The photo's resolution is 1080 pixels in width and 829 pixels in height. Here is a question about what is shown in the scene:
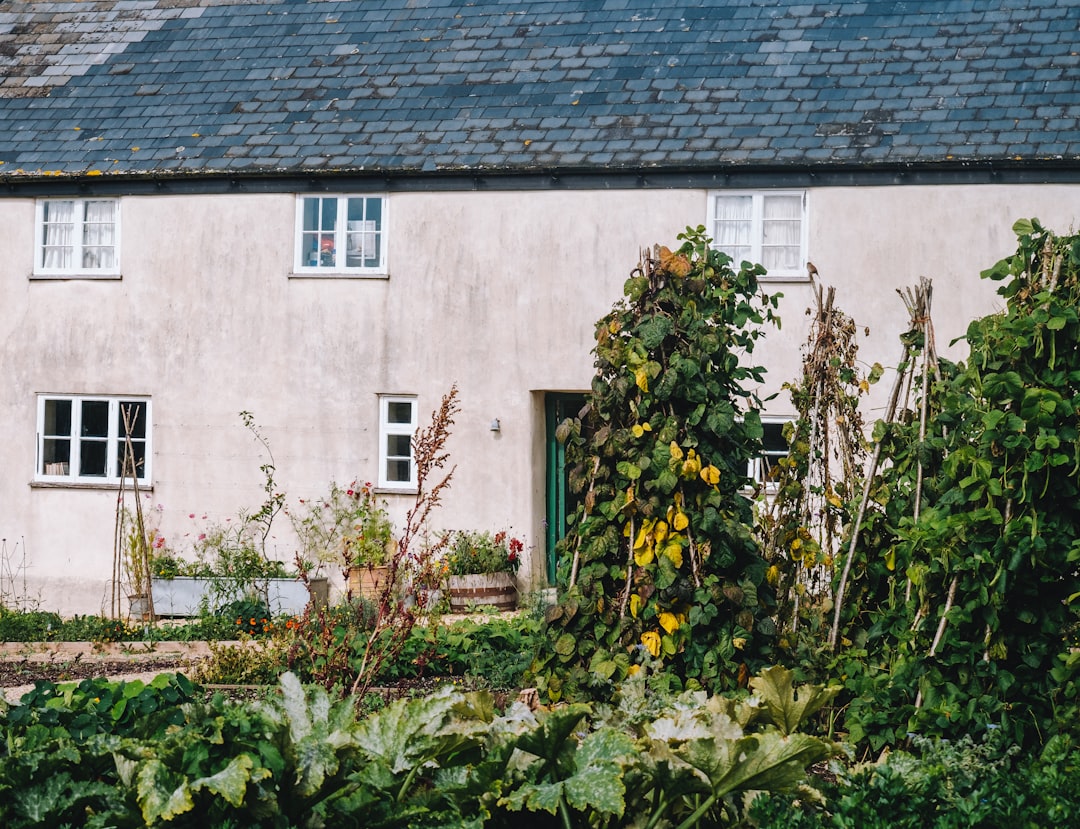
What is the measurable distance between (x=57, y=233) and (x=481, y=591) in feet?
24.2

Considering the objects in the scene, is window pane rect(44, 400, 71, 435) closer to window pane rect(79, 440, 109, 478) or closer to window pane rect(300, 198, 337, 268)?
window pane rect(79, 440, 109, 478)

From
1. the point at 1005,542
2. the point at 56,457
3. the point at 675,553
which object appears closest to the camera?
the point at 1005,542

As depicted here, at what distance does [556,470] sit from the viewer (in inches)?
640

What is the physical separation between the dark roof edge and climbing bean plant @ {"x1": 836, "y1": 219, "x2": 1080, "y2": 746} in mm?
8277

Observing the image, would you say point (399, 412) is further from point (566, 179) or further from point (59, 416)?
point (59, 416)

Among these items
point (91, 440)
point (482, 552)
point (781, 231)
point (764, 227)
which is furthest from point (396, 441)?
point (781, 231)

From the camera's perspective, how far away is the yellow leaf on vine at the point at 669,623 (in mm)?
6930

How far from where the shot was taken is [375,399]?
16.0 metres

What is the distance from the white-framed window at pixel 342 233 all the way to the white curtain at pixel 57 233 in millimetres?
3133

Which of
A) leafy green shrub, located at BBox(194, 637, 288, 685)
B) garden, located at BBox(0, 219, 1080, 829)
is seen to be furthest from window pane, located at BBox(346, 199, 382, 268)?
garden, located at BBox(0, 219, 1080, 829)

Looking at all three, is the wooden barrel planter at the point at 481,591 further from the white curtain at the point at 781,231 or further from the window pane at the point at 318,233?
the white curtain at the point at 781,231

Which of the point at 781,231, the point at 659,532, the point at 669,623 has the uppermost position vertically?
the point at 781,231

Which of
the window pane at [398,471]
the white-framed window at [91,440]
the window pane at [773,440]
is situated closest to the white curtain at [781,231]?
the window pane at [773,440]

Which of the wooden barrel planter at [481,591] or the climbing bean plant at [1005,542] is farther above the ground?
the climbing bean plant at [1005,542]
